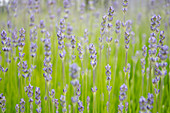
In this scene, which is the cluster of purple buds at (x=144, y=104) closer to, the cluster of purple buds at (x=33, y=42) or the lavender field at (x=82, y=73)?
the lavender field at (x=82, y=73)

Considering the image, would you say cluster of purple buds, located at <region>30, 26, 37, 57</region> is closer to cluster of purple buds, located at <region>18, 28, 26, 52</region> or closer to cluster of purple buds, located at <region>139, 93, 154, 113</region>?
cluster of purple buds, located at <region>18, 28, 26, 52</region>

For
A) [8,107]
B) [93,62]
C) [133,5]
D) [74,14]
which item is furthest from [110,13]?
[133,5]

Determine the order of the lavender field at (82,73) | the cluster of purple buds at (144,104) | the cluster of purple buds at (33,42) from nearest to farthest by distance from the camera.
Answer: the cluster of purple buds at (144,104), the lavender field at (82,73), the cluster of purple buds at (33,42)

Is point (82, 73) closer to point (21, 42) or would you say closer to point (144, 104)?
point (21, 42)

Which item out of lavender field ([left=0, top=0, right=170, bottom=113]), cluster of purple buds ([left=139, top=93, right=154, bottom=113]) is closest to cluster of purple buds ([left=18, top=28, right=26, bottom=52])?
lavender field ([left=0, top=0, right=170, bottom=113])

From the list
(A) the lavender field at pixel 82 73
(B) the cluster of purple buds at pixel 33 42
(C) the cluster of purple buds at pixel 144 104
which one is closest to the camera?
(C) the cluster of purple buds at pixel 144 104

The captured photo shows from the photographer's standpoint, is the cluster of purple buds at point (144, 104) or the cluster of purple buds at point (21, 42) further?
the cluster of purple buds at point (21, 42)

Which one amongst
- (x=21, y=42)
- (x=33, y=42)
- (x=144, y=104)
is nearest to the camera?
(x=144, y=104)

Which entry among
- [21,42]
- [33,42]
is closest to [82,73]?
[21,42]

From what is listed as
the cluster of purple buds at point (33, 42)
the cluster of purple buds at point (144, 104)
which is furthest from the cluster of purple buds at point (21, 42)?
the cluster of purple buds at point (144, 104)

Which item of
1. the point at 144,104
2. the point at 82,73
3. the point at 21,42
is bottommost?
the point at 144,104

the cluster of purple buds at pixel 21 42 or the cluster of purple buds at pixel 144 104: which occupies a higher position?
the cluster of purple buds at pixel 21 42
